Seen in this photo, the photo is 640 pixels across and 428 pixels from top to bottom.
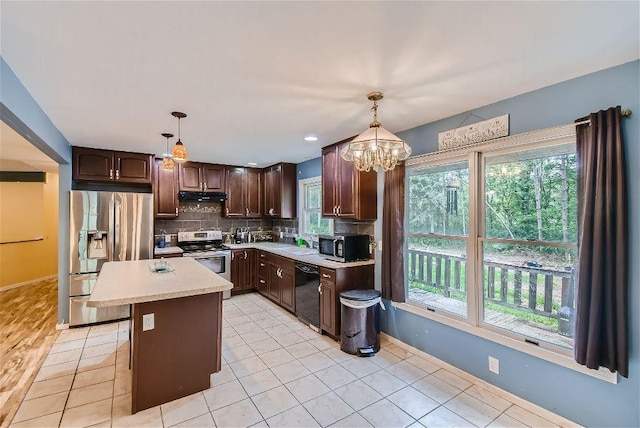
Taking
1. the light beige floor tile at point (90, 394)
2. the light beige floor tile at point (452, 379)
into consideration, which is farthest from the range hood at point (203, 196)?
the light beige floor tile at point (452, 379)

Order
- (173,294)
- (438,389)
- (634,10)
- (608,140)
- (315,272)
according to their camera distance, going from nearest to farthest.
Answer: (634,10)
(608,140)
(173,294)
(438,389)
(315,272)

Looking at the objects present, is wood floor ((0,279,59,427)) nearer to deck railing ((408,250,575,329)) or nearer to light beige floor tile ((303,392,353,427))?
light beige floor tile ((303,392,353,427))

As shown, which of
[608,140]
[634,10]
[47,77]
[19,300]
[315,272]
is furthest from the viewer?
[19,300]

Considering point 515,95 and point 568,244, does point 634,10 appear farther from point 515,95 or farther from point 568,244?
point 568,244

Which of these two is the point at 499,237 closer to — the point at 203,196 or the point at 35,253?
the point at 203,196

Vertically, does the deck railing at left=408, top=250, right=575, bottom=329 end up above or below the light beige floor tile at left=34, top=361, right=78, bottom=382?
above

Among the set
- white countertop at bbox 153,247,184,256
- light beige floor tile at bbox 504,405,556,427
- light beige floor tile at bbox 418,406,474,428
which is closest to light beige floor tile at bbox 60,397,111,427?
light beige floor tile at bbox 418,406,474,428

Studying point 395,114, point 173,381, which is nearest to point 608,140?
point 395,114

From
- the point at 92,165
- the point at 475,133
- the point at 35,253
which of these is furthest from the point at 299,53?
the point at 35,253

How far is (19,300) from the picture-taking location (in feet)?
16.1

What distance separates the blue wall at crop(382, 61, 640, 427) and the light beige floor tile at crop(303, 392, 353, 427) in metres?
1.16

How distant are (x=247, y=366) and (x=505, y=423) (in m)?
2.11

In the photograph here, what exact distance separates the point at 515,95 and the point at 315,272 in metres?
2.60

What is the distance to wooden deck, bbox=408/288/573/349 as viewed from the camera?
2217 millimetres
